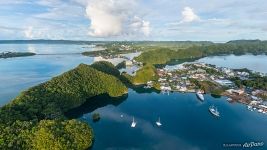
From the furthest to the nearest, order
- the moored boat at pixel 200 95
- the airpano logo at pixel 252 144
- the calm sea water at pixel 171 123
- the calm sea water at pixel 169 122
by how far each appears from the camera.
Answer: the moored boat at pixel 200 95 → the calm sea water at pixel 169 122 → the calm sea water at pixel 171 123 → the airpano logo at pixel 252 144

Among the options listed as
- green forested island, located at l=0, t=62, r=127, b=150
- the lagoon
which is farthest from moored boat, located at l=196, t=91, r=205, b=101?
the lagoon

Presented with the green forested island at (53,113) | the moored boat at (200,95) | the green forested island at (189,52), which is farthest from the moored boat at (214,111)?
the green forested island at (189,52)

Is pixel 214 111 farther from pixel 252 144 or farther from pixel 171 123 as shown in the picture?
pixel 252 144

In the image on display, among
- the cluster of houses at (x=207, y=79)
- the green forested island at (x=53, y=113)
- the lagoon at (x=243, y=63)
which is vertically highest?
the green forested island at (x=53, y=113)

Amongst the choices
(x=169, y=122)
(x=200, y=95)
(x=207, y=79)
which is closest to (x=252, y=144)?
(x=169, y=122)

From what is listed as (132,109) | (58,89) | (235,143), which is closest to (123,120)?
(132,109)

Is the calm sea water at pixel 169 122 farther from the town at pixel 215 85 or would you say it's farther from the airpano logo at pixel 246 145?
the town at pixel 215 85

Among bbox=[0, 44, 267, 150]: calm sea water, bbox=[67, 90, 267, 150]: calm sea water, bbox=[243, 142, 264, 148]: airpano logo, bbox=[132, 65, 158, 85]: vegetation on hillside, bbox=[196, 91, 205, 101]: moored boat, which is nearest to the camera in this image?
bbox=[243, 142, 264, 148]: airpano logo

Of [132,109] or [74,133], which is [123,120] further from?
[74,133]

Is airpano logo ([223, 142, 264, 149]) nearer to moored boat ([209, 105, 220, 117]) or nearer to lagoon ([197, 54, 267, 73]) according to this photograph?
moored boat ([209, 105, 220, 117])
